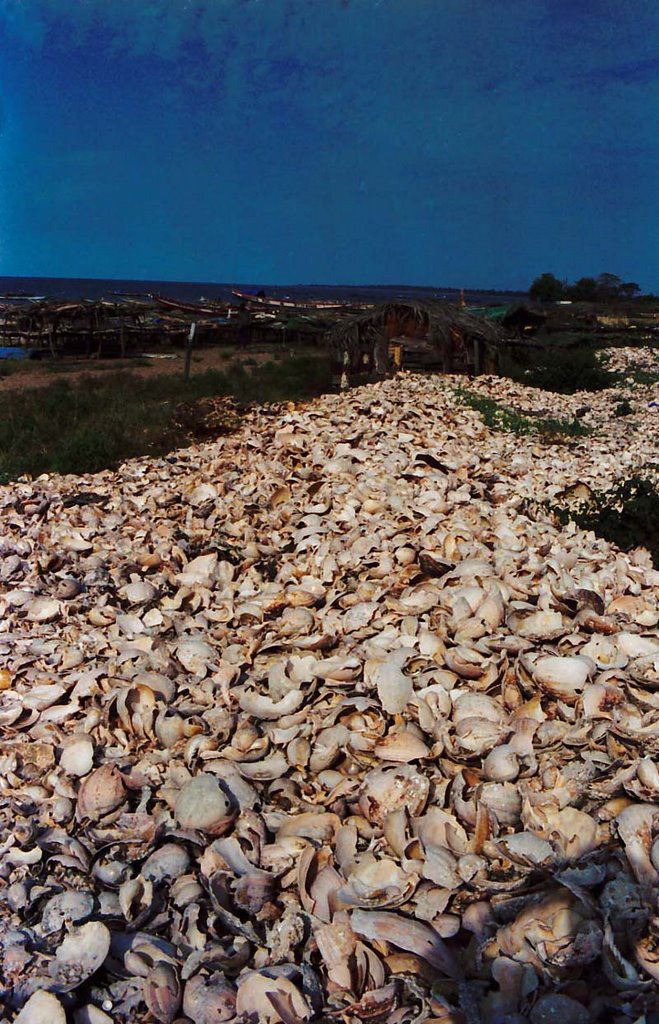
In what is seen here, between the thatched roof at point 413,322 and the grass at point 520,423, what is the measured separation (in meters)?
5.23

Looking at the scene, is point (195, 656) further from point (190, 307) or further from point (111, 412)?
point (190, 307)

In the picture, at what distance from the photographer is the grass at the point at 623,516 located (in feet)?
18.1

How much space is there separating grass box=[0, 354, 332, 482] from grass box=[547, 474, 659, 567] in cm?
579

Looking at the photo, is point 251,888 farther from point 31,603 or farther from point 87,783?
point 31,603

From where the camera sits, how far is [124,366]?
78.9 feet

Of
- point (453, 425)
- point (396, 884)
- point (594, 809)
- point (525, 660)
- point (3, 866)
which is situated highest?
point (453, 425)

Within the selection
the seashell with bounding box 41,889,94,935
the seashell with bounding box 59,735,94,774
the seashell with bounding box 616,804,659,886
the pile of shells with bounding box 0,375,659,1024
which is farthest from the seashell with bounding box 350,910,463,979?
the seashell with bounding box 59,735,94,774

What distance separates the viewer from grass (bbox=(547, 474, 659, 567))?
18.1 feet

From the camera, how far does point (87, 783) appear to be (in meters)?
2.75

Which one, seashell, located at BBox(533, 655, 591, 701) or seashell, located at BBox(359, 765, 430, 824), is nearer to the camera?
seashell, located at BBox(359, 765, 430, 824)

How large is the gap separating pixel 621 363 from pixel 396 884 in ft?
77.0

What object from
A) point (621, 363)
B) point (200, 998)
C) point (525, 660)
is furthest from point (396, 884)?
point (621, 363)

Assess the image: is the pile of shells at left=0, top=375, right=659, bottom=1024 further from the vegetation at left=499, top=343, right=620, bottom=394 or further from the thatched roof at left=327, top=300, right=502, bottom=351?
the vegetation at left=499, top=343, right=620, bottom=394

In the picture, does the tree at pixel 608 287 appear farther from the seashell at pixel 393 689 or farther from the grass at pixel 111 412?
the seashell at pixel 393 689
